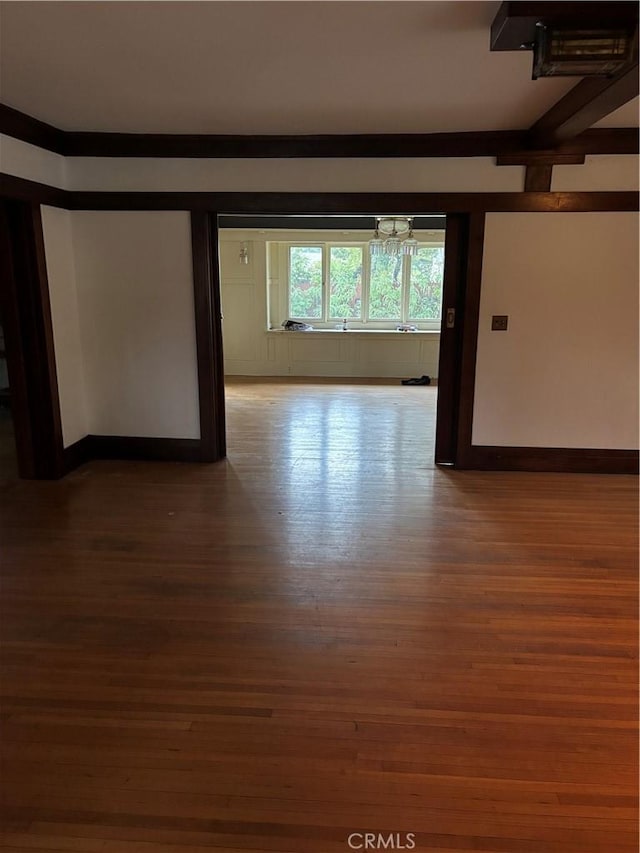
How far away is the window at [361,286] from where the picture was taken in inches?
347

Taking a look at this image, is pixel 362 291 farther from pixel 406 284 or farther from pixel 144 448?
pixel 144 448

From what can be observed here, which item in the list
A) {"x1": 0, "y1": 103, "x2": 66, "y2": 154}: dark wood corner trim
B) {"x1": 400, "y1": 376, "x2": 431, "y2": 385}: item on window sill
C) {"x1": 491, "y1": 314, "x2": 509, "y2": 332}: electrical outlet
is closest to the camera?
{"x1": 0, "y1": 103, "x2": 66, "y2": 154}: dark wood corner trim

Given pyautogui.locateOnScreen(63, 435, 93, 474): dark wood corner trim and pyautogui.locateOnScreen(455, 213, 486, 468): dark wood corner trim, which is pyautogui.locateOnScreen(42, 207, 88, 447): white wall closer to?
pyautogui.locateOnScreen(63, 435, 93, 474): dark wood corner trim

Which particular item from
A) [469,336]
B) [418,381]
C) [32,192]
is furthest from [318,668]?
[418,381]

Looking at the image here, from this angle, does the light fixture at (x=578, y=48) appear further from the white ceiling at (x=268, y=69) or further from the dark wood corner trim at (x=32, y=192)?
the dark wood corner trim at (x=32, y=192)

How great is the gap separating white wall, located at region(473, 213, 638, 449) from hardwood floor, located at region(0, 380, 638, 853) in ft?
1.89

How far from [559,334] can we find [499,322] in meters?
0.45

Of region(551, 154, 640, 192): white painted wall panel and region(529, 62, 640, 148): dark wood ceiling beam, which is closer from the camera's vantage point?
region(529, 62, 640, 148): dark wood ceiling beam

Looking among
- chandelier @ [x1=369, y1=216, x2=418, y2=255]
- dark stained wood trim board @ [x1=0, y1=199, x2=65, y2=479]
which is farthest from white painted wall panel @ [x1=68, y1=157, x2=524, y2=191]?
chandelier @ [x1=369, y1=216, x2=418, y2=255]

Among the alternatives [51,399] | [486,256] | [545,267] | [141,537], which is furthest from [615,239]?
[51,399]

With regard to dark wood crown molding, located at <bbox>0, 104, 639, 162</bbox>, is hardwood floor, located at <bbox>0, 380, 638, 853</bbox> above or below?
below

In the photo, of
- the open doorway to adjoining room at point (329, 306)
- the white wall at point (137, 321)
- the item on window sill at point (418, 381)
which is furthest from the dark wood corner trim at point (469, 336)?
the item on window sill at point (418, 381)

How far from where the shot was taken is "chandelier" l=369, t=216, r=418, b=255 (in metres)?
7.18

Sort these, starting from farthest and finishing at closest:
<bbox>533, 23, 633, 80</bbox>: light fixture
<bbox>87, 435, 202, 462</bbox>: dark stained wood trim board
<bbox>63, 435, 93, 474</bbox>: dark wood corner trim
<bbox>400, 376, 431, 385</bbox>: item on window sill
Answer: <bbox>400, 376, 431, 385</bbox>: item on window sill < <bbox>87, 435, 202, 462</bbox>: dark stained wood trim board < <bbox>63, 435, 93, 474</bbox>: dark wood corner trim < <bbox>533, 23, 633, 80</bbox>: light fixture
